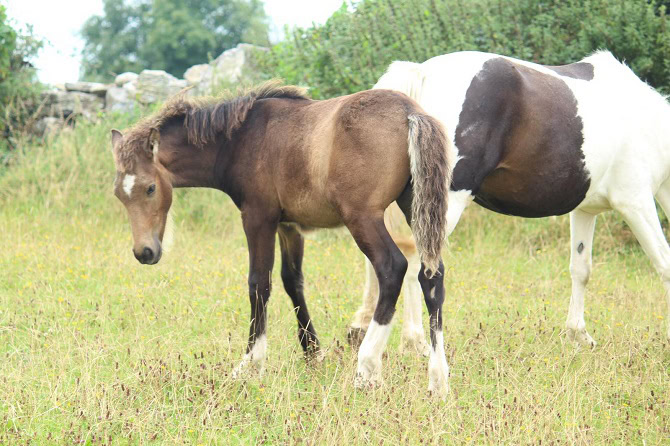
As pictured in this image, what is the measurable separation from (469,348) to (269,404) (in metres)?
1.65

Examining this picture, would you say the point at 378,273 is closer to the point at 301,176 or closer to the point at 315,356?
the point at 301,176

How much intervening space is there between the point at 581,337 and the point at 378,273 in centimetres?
205

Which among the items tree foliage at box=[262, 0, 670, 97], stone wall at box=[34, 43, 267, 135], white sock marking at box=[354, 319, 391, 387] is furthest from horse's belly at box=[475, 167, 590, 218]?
stone wall at box=[34, 43, 267, 135]

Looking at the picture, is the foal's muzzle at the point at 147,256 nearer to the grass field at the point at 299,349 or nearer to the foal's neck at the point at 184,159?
the foal's neck at the point at 184,159

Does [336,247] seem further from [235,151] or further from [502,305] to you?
[235,151]

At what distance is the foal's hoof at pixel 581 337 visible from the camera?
521 cm

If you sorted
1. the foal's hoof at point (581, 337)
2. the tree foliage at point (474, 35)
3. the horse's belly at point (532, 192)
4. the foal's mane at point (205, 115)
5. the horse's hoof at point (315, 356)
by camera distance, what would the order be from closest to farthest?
the foal's mane at point (205, 115), the horse's hoof at point (315, 356), the horse's belly at point (532, 192), the foal's hoof at point (581, 337), the tree foliage at point (474, 35)

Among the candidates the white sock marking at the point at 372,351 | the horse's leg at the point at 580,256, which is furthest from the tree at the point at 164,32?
the white sock marking at the point at 372,351

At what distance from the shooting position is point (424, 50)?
8750 millimetres

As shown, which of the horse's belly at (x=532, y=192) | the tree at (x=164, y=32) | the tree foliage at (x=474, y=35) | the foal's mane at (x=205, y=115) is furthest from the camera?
the tree at (x=164, y=32)

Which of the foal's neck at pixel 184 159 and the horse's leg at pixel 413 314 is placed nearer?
the foal's neck at pixel 184 159

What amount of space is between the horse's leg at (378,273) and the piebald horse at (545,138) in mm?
624

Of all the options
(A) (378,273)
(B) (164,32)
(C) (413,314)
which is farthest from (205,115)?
(B) (164,32)

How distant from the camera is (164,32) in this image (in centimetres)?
3250
